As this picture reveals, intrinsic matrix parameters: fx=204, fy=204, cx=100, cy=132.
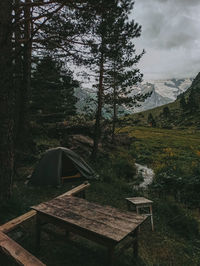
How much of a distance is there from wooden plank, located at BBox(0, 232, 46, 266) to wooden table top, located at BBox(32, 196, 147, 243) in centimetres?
84

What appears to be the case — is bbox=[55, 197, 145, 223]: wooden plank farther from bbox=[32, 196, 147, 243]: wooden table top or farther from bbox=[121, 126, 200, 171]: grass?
bbox=[121, 126, 200, 171]: grass

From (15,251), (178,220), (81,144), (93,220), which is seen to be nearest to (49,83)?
(81,144)

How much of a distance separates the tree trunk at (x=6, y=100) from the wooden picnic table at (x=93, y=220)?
194 cm

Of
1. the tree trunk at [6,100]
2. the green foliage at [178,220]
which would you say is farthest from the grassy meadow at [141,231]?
the tree trunk at [6,100]

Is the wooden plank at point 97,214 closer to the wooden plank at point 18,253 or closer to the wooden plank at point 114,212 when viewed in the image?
the wooden plank at point 114,212

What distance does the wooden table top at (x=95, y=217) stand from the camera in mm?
3656

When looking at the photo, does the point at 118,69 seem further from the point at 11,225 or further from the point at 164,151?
the point at 164,151

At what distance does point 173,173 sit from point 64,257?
28.4 feet

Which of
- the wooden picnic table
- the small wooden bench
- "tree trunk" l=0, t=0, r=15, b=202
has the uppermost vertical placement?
"tree trunk" l=0, t=0, r=15, b=202

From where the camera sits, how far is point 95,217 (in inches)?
167

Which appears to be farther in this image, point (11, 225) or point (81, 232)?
point (11, 225)

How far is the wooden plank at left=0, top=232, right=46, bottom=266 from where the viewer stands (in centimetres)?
336

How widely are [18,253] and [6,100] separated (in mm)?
4172

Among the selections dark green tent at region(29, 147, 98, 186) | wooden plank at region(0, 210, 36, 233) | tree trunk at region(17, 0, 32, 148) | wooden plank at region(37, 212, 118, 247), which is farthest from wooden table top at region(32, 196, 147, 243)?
tree trunk at region(17, 0, 32, 148)
